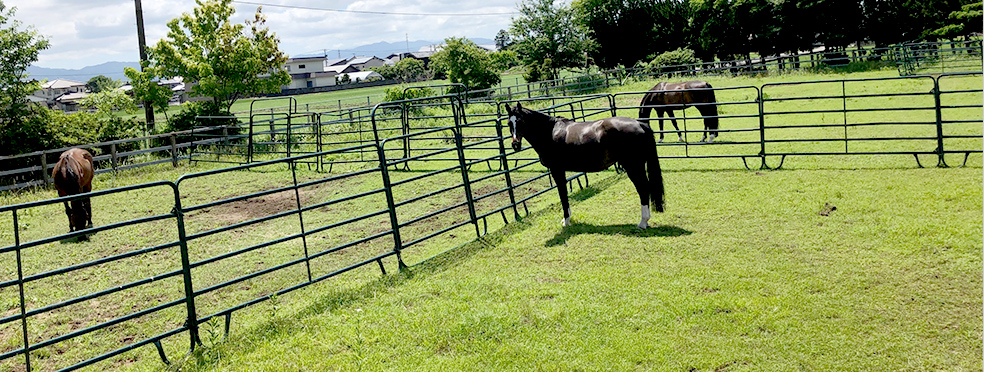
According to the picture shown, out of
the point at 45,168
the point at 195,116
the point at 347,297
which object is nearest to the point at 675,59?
the point at 195,116

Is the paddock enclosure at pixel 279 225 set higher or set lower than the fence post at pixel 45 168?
lower

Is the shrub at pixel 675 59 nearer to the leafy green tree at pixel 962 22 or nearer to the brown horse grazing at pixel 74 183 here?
the leafy green tree at pixel 962 22

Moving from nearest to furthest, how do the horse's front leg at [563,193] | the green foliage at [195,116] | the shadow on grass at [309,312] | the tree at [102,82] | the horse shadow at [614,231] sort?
the shadow on grass at [309,312]
the horse shadow at [614,231]
the horse's front leg at [563,193]
the green foliage at [195,116]
the tree at [102,82]

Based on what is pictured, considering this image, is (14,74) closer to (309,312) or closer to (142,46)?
(142,46)

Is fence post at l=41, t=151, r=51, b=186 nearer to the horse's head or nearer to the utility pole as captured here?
the utility pole

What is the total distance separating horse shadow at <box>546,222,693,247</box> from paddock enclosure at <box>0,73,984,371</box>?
5.3 inches

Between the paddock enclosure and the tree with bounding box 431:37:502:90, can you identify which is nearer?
the paddock enclosure

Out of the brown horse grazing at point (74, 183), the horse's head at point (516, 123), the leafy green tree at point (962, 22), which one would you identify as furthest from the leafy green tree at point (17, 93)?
the leafy green tree at point (962, 22)

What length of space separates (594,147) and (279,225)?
4544 mm

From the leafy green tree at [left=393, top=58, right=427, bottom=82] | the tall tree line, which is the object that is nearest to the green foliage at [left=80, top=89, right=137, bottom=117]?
the tall tree line

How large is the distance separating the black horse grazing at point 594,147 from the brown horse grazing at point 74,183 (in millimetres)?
6464

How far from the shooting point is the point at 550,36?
40.2m

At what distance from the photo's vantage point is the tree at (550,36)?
131ft

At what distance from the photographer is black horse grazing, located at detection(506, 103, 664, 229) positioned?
25.0 feet
